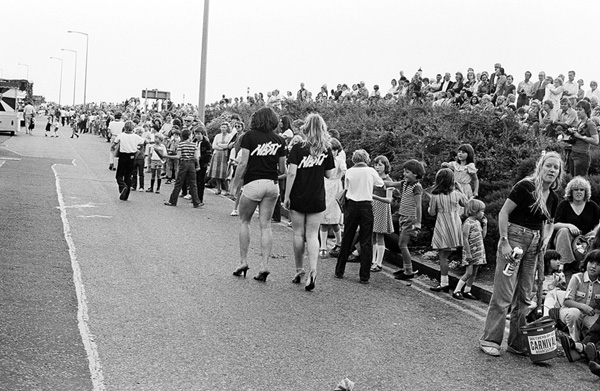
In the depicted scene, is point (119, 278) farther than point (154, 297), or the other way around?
point (119, 278)

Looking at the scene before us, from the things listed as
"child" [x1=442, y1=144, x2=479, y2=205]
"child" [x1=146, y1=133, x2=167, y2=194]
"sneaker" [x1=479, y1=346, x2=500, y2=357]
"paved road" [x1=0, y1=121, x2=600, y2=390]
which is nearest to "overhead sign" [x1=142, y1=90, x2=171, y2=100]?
"child" [x1=146, y1=133, x2=167, y2=194]

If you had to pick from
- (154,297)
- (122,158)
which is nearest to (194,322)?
(154,297)

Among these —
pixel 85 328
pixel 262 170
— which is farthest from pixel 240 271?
pixel 85 328

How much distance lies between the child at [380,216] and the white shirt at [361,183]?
0.66 meters

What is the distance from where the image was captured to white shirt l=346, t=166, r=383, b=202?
10.1 metres

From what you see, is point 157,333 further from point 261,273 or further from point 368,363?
point 261,273

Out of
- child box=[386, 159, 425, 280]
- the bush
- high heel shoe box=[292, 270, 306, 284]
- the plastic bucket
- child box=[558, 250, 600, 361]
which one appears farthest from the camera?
the bush

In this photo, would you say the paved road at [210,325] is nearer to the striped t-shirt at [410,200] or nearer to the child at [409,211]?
the child at [409,211]

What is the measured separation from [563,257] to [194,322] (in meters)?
4.98

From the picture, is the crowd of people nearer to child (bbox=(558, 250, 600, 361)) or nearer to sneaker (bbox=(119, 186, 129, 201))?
child (bbox=(558, 250, 600, 361))

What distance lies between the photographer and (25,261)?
32.2ft

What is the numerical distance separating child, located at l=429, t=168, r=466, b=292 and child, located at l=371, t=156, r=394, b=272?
0.93m

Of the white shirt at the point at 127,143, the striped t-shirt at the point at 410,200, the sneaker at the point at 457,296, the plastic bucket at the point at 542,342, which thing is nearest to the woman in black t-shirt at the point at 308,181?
the striped t-shirt at the point at 410,200

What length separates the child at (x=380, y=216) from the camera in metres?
11.0
